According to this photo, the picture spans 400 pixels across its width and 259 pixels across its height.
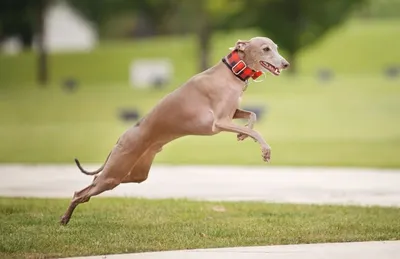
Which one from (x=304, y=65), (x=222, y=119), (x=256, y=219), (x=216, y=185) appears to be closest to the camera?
(x=222, y=119)

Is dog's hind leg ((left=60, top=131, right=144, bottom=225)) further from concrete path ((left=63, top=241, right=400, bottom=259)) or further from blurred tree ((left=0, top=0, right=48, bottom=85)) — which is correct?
blurred tree ((left=0, top=0, right=48, bottom=85))

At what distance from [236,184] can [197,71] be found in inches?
1827

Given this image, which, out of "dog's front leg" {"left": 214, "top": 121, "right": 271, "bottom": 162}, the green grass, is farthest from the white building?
"dog's front leg" {"left": 214, "top": 121, "right": 271, "bottom": 162}

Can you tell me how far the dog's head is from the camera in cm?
1011

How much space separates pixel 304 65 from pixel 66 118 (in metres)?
43.0

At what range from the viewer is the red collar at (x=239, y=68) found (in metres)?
10.2

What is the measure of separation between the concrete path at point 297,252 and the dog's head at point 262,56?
178 cm

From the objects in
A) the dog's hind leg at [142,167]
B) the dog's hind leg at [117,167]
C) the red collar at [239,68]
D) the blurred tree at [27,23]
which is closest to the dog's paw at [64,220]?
the dog's hind leg at [117,167]

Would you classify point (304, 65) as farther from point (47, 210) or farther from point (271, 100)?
point (47, 210)

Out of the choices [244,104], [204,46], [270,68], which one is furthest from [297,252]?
[204,46]

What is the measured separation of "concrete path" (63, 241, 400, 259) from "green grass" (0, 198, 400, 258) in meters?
0.30

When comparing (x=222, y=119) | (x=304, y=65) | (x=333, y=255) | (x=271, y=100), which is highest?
(x=304, y=65)

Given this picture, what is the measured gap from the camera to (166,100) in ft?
33.5

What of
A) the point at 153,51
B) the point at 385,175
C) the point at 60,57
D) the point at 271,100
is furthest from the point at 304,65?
the point at 385,175
